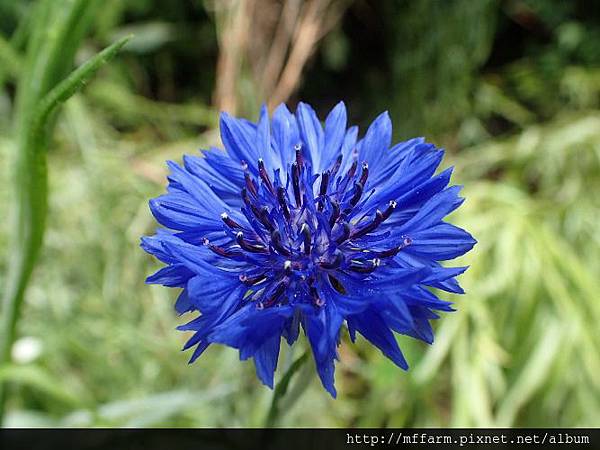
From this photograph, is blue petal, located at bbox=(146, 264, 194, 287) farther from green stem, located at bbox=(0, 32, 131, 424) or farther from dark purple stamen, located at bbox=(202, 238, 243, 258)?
green stem, located at bbox=(0, 32, 131, 424)

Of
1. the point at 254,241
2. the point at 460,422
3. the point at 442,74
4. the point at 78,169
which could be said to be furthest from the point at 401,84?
the point at 254,241

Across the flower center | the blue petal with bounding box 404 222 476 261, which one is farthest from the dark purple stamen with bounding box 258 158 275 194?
the blue petal with bounding box 404 222 476 261

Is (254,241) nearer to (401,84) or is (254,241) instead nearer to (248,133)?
(248,133)

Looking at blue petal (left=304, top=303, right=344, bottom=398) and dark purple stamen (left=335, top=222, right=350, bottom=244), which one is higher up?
dark purple stamen (left=335, top=222, right=350, bottom=244)

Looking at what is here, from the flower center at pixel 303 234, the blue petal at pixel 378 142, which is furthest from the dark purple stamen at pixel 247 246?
the blue petal at pixel 378 142

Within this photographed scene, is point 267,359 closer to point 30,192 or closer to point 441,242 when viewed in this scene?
point 441,242

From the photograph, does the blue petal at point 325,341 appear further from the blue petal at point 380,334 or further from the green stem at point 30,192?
the green stem at point 30,192
